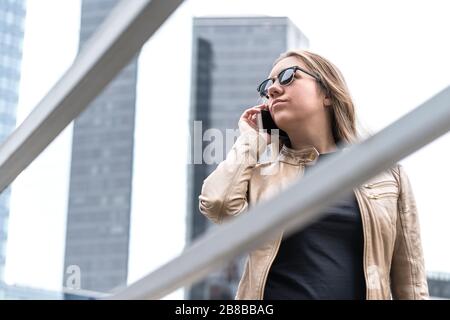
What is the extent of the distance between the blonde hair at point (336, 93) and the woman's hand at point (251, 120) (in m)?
0.09

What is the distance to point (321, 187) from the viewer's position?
2.00ft

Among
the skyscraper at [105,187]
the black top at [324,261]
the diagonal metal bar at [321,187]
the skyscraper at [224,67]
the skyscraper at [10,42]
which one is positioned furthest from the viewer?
the skyscraper at [224,67]

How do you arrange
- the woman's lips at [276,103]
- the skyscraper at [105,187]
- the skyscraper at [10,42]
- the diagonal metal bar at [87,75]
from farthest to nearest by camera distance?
the skyscraper at [105,187] < the skyscraper at [10,42] < the woman's lips at [276,103] < the diagonal metal bar at [87,75]

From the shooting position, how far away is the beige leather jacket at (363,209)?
1.42 meters

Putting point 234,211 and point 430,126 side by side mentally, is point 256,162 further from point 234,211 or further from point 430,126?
point 430,126

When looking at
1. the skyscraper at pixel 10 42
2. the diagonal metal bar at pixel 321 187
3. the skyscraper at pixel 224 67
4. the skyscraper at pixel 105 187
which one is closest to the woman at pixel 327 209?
the diagonal metal bar at pixel 321 187

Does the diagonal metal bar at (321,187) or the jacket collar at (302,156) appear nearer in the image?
the diagonal metal bar at (321,187)

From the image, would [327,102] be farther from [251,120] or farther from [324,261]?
[324,261]

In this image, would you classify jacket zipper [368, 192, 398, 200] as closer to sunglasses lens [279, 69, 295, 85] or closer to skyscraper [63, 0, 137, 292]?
sunglasses lens [279, 69, 295, 85]

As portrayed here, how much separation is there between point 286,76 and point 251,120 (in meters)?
0.13

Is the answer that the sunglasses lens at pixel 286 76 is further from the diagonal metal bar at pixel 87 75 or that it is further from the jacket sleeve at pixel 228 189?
the diagonal metal bar at pixel 87 75

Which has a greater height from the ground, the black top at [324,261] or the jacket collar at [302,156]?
the jacket collar at [302,156]

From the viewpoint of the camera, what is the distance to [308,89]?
1.53 m
